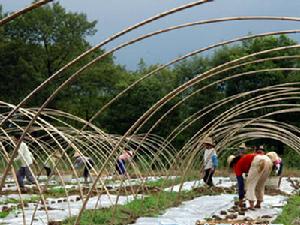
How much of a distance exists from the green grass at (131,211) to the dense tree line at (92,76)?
19758 millimetres

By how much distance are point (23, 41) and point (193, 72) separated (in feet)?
37.6

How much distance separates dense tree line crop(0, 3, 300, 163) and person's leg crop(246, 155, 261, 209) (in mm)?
20118

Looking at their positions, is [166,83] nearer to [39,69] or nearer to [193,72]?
[193,72]

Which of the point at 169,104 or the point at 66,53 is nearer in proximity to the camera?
the point at 169,104

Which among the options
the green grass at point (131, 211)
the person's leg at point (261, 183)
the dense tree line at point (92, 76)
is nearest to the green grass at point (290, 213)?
the person's leg at point (261, 183)

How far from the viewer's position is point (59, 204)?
1535cm

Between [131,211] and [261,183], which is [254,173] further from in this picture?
[131,211]

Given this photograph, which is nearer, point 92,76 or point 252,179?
point 252,179

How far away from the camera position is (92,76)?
4453 centimetres

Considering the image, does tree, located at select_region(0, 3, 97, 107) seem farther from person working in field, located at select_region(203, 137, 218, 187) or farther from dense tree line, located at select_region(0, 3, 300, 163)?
person working in field, located at select_region(203, 137, 218, 187)

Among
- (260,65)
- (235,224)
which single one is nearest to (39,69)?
(260,65)

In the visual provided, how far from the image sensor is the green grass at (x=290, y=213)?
12.0m

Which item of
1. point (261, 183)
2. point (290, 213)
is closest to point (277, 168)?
point (261, 183)

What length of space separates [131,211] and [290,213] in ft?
10.5
